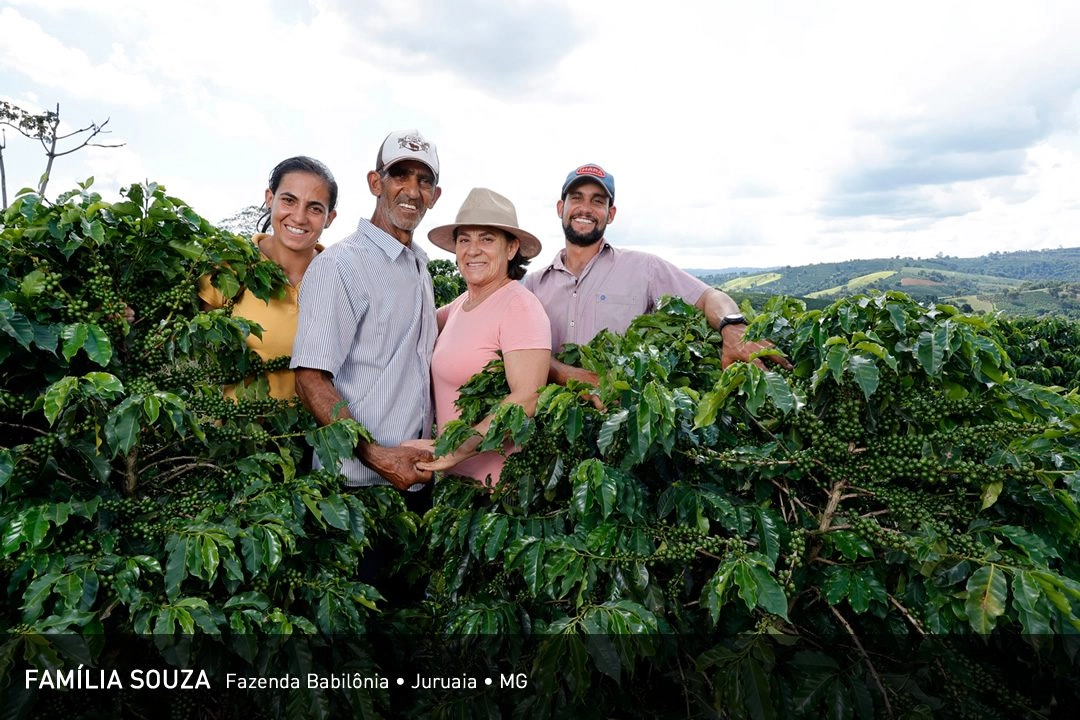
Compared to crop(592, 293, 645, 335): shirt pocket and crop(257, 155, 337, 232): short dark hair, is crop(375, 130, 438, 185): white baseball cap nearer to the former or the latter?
crop(257, 155, 337, 232): short dark hair

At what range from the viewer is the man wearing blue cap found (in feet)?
15.1

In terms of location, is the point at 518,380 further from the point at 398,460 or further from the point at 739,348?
the point at 739,348

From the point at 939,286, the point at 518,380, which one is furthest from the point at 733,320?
the point at 939,286

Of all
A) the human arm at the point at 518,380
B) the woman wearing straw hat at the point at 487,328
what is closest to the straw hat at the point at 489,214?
the woman wearing straw hat at the point at 487,328

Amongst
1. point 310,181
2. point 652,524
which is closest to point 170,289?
point 310,181

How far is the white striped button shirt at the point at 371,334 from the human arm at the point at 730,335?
1550 millimetres

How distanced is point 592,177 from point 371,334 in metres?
2.09

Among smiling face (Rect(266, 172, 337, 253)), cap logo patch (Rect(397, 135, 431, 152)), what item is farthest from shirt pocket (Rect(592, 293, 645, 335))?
smiling face (Rect(266, 172, 337, 253))

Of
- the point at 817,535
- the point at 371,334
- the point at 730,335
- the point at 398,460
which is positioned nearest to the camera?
the point at 817,535

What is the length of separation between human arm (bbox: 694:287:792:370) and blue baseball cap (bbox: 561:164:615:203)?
3.84ft

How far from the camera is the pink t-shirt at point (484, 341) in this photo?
129 inches

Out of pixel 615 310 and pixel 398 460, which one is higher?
pixel 615 310

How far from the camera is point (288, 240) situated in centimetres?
368

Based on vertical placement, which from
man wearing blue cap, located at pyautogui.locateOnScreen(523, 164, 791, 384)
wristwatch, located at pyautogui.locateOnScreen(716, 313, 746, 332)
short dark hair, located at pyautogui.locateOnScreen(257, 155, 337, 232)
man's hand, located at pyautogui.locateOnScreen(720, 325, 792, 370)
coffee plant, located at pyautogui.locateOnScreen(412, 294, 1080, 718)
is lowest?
coffee plant, located at pyautogui.locateOnScreen(412, 294, 1080, 718)
